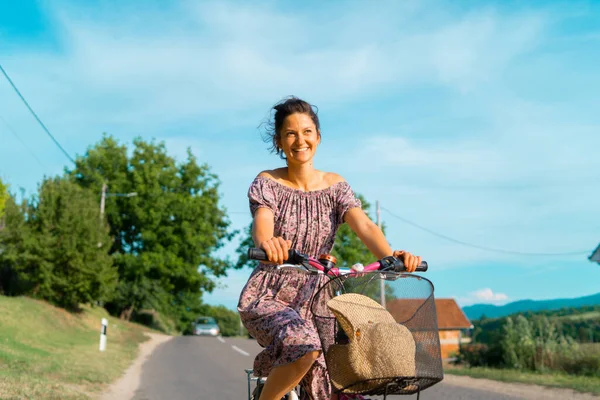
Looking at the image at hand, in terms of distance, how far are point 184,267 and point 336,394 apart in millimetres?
41819

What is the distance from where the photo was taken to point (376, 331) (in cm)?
261

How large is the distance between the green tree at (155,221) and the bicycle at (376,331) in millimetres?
40892

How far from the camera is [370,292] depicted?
2977mm

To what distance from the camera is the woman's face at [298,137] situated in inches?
141

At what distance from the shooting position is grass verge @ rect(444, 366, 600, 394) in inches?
397

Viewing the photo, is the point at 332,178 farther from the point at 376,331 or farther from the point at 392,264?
the point at 376,331

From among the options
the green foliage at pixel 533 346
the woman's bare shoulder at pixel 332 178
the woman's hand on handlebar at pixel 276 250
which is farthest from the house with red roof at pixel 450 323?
the woman's hand on handlebar at pixel 276 250

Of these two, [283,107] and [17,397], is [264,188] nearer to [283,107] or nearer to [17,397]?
[283,107]

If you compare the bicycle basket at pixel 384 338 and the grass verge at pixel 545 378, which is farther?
the grass verge at pixel 545 378

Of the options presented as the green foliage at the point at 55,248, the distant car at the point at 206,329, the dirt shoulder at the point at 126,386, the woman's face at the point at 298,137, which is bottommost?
the dirt shoulder at the point at 126,386

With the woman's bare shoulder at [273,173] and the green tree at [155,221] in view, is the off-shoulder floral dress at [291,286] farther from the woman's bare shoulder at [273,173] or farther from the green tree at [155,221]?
the green tree at [155,221]

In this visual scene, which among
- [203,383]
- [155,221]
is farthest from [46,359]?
[155,221]

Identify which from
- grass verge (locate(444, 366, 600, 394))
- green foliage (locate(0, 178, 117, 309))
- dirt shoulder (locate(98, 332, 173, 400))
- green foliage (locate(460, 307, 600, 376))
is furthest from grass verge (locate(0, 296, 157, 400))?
green foliage (locate(460, 307, 600, 376))

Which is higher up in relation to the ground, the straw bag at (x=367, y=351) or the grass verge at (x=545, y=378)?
the straw bag at (x=367, y=351)
